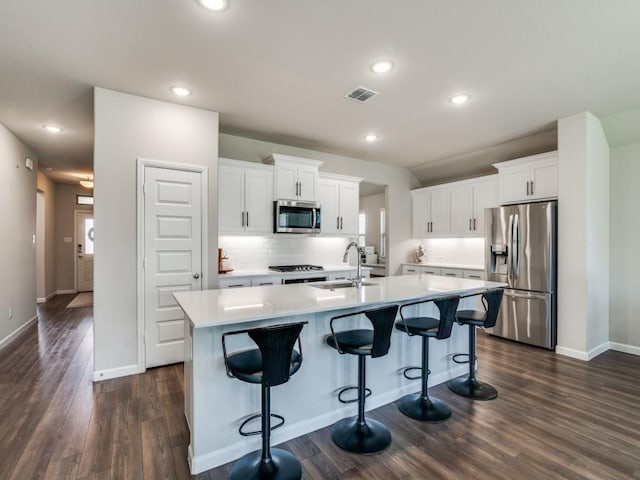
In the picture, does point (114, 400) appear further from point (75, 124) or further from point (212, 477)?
point (75, 124)

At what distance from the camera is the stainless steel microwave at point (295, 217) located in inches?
182

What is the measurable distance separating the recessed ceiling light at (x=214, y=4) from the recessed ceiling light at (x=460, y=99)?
2391mm

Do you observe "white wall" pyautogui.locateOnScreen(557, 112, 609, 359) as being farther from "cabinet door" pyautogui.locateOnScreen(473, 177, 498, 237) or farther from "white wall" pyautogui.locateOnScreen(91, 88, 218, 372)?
"white wall" pyautogui.locateOnScreen(91, 88, 218, 372)

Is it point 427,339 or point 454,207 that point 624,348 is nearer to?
point 454,207

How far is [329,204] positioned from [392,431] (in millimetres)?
3546

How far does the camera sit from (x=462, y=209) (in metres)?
5.67

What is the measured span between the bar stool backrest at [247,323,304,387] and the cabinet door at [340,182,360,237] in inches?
147

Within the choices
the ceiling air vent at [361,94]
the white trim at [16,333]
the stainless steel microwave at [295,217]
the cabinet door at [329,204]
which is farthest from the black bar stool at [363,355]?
the white trim at [16,333]

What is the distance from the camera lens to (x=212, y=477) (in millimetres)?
1898

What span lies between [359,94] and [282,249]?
263 centimetres

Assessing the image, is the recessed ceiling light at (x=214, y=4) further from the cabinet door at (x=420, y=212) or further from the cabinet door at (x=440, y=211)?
the cabinet door at (x=420, y=212)

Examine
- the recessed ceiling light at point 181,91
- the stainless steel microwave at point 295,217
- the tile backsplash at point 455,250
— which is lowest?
the tile backsplash at point 455,250

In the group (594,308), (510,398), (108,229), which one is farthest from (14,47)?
(594,308)

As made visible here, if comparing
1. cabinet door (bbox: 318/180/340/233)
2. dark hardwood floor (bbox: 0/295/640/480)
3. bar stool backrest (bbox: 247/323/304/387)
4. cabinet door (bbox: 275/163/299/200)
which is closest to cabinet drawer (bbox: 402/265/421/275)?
cabinet door (bbox: 318/180/340/233)
